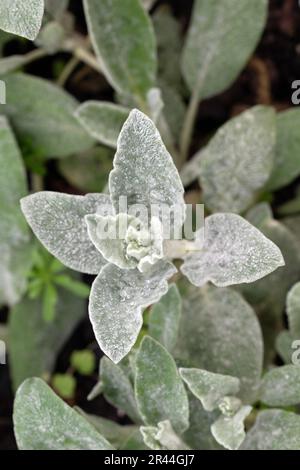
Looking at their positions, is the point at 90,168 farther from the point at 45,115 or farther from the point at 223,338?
the point at 223,338

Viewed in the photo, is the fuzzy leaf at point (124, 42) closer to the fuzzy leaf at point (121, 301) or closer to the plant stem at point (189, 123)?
the plant stem at point (189, 123)

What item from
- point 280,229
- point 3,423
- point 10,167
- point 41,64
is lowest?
point 3,423

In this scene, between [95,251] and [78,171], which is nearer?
[95,251]

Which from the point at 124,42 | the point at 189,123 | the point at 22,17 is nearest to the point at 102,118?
the point at 124,42

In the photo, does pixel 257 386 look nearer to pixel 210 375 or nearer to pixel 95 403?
pixel 210 375

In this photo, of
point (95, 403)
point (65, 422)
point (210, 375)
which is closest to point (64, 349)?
point (95, 403)

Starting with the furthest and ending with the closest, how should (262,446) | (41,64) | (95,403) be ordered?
(41,64)
(95,403)
(262,446)

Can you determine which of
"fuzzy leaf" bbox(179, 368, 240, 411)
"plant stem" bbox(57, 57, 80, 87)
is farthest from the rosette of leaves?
"plant stem" bbox(57, 57, 80, 87)
